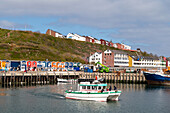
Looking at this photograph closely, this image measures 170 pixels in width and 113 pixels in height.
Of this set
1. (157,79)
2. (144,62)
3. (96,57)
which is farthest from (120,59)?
(157,79)

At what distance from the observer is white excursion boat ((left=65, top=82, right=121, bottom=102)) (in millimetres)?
57719

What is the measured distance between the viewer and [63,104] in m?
55.5

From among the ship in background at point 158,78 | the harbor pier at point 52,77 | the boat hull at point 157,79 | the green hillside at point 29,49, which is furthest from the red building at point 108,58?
the ship in background at point 158,78

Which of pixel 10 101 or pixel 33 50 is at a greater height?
pixel 33 50

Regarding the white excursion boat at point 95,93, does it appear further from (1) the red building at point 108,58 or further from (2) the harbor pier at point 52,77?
(1) the red building at point 108,58

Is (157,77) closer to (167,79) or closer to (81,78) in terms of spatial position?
(167,79)

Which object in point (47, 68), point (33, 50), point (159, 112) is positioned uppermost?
point (33, 50)

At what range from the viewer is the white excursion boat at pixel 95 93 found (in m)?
57.7

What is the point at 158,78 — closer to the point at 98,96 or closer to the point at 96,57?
the point at 98,96

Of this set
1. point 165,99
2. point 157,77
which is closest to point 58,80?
point 157,77

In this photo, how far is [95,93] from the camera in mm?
58062

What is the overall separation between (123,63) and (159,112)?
120m

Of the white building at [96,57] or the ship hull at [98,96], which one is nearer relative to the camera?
the ship hull at [98,96]

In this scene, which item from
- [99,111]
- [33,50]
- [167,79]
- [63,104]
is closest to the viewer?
[99,111]
